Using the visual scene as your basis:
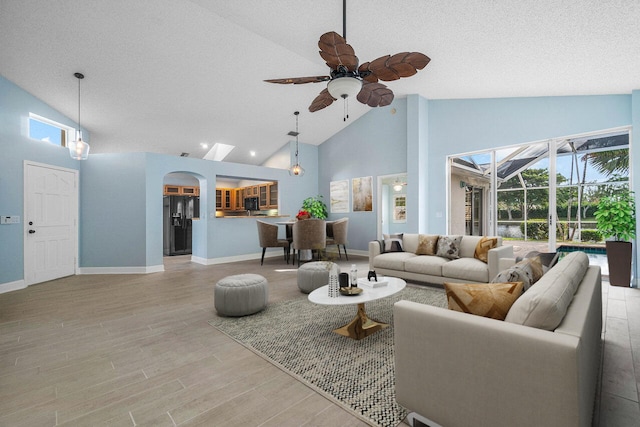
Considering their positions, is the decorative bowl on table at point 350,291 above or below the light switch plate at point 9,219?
below

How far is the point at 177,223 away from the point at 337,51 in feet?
23.3

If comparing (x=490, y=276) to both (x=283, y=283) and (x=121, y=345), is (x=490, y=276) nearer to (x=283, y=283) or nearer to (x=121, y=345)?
(x=283, y=283)

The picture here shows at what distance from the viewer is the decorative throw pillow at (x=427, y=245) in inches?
176

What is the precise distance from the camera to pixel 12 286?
164 inches

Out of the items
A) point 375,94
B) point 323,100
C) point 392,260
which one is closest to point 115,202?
point 323,100

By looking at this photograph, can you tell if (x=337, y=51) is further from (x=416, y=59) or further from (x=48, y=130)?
(x=48, y=130)

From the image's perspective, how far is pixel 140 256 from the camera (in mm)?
5512

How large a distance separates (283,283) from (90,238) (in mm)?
3889

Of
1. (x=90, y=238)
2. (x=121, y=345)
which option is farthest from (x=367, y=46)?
(x=90, y=238)

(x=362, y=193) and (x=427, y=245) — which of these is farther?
(x=362, y=193)

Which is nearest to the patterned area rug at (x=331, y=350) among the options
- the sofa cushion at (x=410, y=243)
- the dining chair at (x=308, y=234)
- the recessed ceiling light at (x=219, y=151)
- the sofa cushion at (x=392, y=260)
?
the sofa cushion at (x=392, y=260)

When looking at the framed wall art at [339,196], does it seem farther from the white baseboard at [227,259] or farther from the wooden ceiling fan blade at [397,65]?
the wooden ceiling fan blade at [397,65]

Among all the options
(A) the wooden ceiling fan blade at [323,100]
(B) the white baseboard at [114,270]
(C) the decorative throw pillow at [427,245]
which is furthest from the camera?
(B) the white baseboard at [114,270]

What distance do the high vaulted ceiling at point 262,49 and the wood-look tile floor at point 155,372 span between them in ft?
9.65
